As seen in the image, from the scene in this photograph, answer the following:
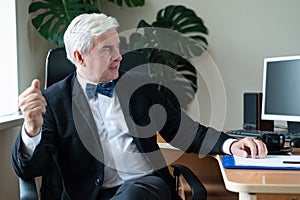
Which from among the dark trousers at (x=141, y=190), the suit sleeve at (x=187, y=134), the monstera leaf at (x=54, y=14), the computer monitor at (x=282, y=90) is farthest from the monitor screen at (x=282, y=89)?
the monstera leaf at (x=54, y=14)

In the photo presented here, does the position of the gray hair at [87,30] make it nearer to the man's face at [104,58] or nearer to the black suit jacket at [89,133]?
the man's face at [104,58]

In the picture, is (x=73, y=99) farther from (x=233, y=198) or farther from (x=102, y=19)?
(x=233, y=198)

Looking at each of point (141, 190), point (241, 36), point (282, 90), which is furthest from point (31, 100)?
point (241, 36)

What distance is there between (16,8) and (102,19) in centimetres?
100

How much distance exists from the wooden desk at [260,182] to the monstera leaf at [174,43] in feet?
5.40

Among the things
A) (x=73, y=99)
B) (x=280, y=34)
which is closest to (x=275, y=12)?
(x=280, y=34)

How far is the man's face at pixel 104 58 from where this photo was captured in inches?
62.2

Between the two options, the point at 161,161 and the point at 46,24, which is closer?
the point at 161,161

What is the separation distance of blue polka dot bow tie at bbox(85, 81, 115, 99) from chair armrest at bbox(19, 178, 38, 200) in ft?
1.31

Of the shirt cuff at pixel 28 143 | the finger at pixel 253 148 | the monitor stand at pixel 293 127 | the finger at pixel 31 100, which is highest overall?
the finger at pixel 31 100

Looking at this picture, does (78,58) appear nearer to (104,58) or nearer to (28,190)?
(104,58)

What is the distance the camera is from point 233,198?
218cm

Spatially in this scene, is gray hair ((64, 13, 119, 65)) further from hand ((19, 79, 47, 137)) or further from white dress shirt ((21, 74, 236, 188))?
hand ((19, 79, 47, 137))

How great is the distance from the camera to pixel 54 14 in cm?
264
